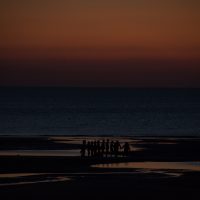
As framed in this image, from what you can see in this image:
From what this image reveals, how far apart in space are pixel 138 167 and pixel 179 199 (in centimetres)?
1369

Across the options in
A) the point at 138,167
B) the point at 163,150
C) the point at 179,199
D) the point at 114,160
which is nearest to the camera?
the point at 179,199

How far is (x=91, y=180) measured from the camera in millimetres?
43250

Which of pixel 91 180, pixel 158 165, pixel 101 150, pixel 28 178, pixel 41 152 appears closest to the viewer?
pixel 91 180

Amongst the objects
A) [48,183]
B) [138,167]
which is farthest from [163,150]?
[48,183]

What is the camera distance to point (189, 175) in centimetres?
4581

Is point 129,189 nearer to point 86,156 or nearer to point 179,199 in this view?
point 179,199

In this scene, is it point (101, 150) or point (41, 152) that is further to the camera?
point (41, 152)

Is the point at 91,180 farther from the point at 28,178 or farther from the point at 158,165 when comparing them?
the point at 158,165

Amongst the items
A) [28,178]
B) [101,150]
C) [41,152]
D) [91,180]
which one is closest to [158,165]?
[101,150]

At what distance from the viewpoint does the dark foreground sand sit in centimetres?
3812

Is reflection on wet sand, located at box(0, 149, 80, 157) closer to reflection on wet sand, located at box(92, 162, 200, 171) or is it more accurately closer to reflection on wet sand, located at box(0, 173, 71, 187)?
reflection on wet sand, located at box(92, 162, 200, 171)

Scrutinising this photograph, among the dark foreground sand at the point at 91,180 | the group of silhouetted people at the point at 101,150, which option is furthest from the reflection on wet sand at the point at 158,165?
the group of silhouetted people at the point at 101,150

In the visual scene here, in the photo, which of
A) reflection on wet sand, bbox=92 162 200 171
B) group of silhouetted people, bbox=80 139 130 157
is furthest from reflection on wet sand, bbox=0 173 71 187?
group of silhouetted people, bbox=80 139 130 157

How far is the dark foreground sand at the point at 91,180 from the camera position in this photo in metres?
38.1
